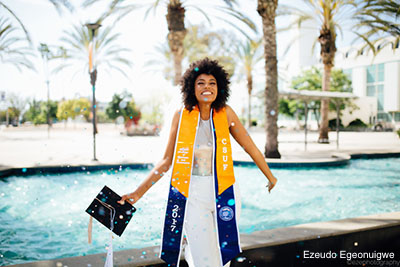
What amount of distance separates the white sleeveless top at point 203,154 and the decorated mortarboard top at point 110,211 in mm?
458

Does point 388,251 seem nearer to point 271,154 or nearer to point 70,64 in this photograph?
point 271,154

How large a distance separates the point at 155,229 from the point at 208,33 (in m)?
33.5

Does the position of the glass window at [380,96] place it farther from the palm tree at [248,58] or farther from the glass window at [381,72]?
the palm tree at [248,58]

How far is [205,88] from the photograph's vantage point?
87.7 inches

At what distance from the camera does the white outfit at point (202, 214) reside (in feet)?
6.73

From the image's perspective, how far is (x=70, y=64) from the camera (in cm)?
3170

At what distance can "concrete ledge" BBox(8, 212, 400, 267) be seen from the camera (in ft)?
7.85

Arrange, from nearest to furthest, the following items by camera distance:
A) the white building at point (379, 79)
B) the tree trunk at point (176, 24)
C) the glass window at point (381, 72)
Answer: the tree trunk at point (176, 24) → the white building at point (379, 79) → the glass window at point (381, 72)

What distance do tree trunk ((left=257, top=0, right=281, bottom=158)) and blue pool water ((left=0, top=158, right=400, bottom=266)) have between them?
2.06 meters

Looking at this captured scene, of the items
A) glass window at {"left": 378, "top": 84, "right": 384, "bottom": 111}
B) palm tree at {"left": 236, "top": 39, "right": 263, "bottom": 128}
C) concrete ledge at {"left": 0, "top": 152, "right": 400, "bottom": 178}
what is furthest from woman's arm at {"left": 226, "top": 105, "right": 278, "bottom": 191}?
glass window at {"left": 378, "top": 84, "right": 384, "bottom": 111}

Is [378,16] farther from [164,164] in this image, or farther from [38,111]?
[38,111]

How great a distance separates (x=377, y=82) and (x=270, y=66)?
44822mm

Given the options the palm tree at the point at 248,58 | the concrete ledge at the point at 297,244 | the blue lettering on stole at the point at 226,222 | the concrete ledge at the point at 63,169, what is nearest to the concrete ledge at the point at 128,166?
the concrete ledge at the point at 63,169

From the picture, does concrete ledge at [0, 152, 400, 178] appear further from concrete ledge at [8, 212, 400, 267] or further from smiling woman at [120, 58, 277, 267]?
smiling woman at [120, 58, 277, 267]
